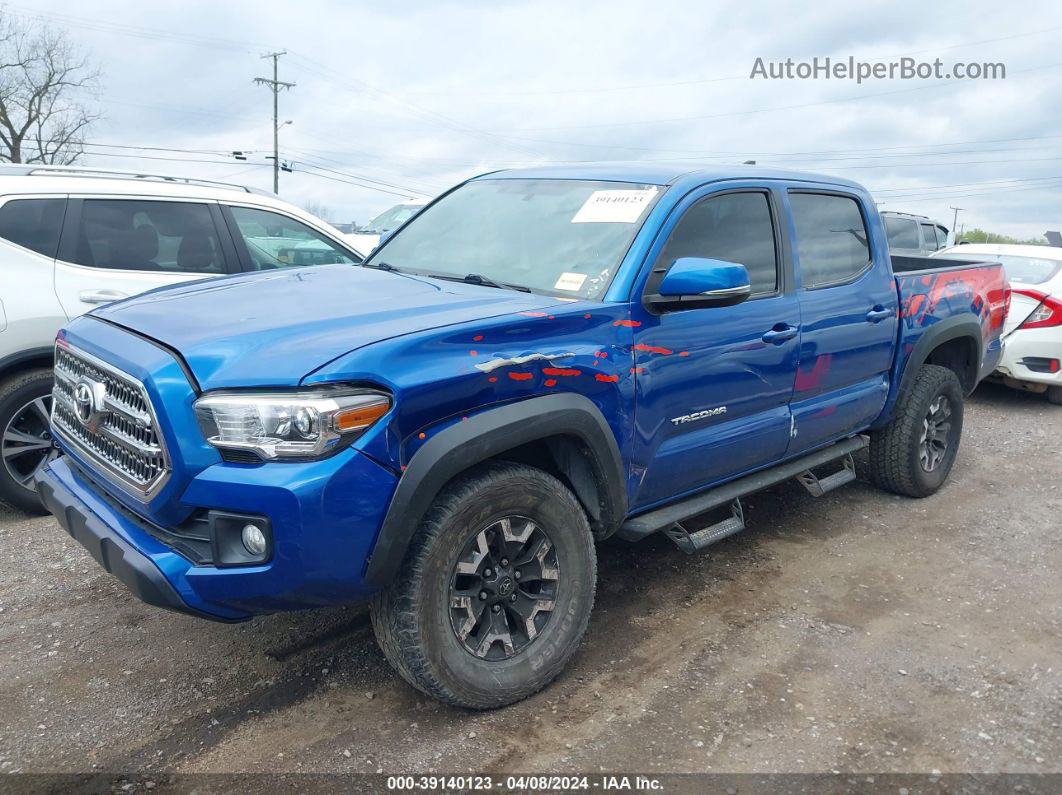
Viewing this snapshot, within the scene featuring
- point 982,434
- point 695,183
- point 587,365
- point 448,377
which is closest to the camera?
point 448,377

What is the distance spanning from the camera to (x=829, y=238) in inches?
173

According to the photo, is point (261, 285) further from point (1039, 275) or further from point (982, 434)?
point (1039, 275)

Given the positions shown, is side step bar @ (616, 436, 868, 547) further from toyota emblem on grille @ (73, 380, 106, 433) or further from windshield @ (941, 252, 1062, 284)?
windshield @ (941, 252, 1062, 284)

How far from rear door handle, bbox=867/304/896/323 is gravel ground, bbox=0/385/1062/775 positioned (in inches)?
50.0

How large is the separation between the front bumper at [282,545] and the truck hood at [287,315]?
0.28 metres

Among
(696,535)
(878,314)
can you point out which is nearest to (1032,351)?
(878,314)

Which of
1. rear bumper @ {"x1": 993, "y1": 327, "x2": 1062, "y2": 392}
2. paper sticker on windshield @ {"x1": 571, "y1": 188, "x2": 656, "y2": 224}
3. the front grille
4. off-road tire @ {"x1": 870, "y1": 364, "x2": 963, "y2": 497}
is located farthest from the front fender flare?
rear bumper @ {"x1": 993, "y1": 327, "x2": 1062, "y2": 392}

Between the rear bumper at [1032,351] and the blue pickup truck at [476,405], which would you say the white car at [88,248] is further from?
the rear bumper at [1032,351]

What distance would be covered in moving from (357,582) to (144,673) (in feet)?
4.25

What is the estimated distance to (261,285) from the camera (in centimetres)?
338

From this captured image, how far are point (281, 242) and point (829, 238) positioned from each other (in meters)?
3.56

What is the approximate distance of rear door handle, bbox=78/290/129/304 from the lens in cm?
475

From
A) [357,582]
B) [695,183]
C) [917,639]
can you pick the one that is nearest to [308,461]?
[357,582]

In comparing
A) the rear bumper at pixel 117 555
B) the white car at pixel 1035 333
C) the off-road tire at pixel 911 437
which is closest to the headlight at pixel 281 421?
the rear bumper at pixel 117 555
